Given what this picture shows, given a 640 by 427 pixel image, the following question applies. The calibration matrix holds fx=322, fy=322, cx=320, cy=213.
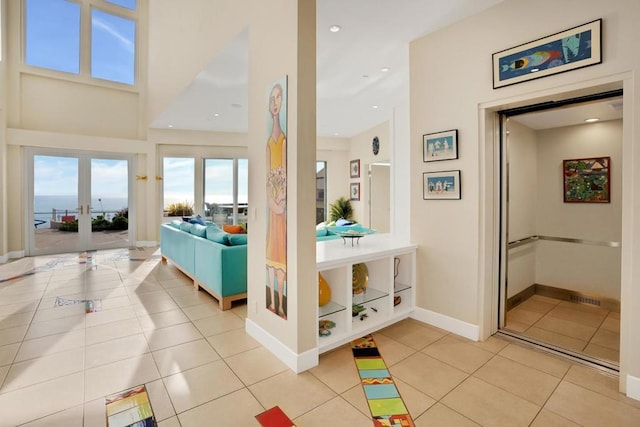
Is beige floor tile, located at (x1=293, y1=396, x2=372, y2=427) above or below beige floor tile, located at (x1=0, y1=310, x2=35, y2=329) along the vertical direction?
below

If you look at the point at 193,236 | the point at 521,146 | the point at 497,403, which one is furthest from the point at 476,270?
the point at 193,236

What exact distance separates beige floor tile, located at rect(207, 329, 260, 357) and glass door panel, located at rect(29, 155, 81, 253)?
6545mm

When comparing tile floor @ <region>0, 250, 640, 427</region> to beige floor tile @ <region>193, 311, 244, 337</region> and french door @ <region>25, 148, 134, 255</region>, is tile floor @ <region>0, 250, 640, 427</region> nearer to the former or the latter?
beige floor tile @ <region>193, 311, 244, 337</region>

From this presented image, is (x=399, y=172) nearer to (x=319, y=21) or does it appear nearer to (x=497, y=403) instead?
(x=319, y=21)

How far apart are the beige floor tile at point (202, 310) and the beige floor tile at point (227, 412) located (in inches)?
61.5

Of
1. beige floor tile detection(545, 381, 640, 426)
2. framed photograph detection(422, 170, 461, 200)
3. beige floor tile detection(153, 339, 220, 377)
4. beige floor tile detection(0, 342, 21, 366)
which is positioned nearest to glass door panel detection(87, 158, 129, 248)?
beige floor tile detection(0, 342, 21, 366)

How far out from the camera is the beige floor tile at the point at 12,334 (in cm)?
287

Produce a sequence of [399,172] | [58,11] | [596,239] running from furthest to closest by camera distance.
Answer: [58,11]
[399,172]
[596,239]

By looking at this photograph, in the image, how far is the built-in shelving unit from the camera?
2.75m

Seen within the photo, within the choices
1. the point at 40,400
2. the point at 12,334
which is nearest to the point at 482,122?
the point at 40,400

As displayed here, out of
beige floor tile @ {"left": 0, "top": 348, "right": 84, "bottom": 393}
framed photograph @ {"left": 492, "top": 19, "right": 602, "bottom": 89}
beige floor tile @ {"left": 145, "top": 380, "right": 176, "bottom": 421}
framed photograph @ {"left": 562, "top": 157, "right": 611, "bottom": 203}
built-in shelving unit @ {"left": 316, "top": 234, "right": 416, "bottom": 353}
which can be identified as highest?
framed photograph @ {"left": 492, "top": 19, "right": 602, "bottom": 89}

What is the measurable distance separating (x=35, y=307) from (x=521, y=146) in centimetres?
603

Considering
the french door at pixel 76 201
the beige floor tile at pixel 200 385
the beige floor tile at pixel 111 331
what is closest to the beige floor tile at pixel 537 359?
the beige floor tile at pixel 200 385

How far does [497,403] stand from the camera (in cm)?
203
